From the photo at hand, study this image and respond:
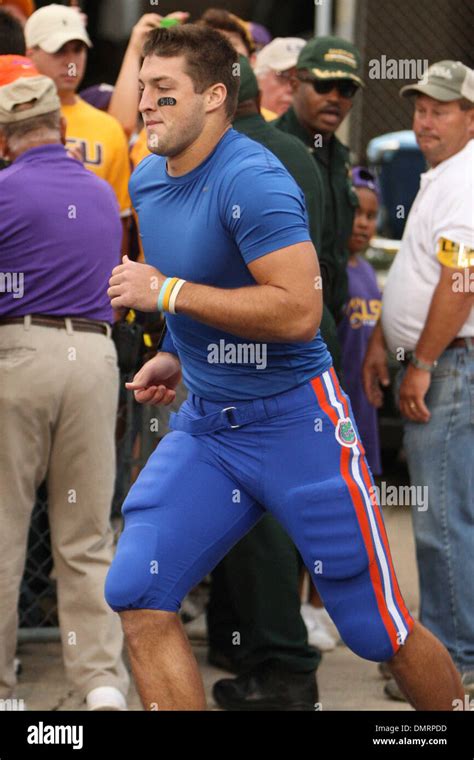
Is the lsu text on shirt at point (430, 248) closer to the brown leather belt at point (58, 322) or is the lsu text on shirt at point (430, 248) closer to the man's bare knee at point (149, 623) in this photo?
the brown leather belt at point (58, 322)

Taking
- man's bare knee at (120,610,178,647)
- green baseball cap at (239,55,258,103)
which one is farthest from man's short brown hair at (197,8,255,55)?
man's bare knee at (120,610,178,647)

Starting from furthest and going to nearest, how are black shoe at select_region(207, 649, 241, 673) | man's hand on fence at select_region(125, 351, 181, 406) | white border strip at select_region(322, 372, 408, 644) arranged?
black shoe at select_region(207, 649, 241, 673), man's hand on fence at select_region(125, 351, 181, 406), white border strip at select_region(322, 372, 408, 644)

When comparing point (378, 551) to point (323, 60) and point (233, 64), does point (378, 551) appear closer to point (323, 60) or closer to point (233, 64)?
point (233, 64)

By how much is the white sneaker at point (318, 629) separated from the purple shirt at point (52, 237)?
1798 mm

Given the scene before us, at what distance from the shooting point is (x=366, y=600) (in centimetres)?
399

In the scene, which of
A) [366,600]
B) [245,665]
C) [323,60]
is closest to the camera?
[366,600]

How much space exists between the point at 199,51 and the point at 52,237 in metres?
1.15

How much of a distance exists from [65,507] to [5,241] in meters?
0.97

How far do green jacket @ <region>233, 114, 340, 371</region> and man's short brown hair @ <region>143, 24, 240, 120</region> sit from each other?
4.26ft

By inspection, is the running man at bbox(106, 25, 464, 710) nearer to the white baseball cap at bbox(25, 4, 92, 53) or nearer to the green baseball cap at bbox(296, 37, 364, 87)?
the green baseball cap at bbox(296, 37, 364, 87)

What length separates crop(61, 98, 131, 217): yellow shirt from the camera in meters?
6.11

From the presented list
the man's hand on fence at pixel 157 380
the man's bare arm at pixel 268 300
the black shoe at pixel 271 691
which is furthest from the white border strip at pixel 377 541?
the black shoe at pixel 271 691

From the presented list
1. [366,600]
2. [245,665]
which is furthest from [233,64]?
[245,665]

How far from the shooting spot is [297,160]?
209 inches
